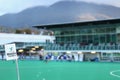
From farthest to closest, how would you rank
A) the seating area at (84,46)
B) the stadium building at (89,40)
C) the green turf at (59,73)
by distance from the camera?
the stadium building at (89,40)
the seating area at (84,46)
the green turf at (59,73)

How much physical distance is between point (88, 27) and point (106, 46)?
872 cm

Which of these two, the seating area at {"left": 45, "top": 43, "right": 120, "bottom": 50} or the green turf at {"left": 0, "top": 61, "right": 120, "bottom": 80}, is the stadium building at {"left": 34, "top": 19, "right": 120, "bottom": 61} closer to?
the seating area at {"left": 45, "top": 43, "right": 120, "bottom": 50}

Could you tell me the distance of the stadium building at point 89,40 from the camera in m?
53.9

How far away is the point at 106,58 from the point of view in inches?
2092

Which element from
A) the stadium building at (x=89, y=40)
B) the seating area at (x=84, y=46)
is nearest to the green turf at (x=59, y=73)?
the seating area at (x=84, y=46)

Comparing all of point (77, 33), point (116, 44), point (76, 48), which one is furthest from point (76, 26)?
point (116, 44)

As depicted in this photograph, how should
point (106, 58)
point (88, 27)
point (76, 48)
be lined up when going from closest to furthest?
point (106, 58) < point (76, 48) < point (88, 27)

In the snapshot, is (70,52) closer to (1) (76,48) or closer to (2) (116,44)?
(1) (76,48)

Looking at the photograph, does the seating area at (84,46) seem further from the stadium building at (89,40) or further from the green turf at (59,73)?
the green turf at (59,73)

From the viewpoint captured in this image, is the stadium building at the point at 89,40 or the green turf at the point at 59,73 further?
the stadium building at the point at 89,40

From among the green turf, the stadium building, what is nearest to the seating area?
the stadium building

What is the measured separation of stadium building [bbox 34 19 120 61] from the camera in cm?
5389

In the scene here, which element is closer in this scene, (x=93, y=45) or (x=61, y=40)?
(x=93, y=45)

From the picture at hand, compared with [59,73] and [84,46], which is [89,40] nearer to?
[84,46]
